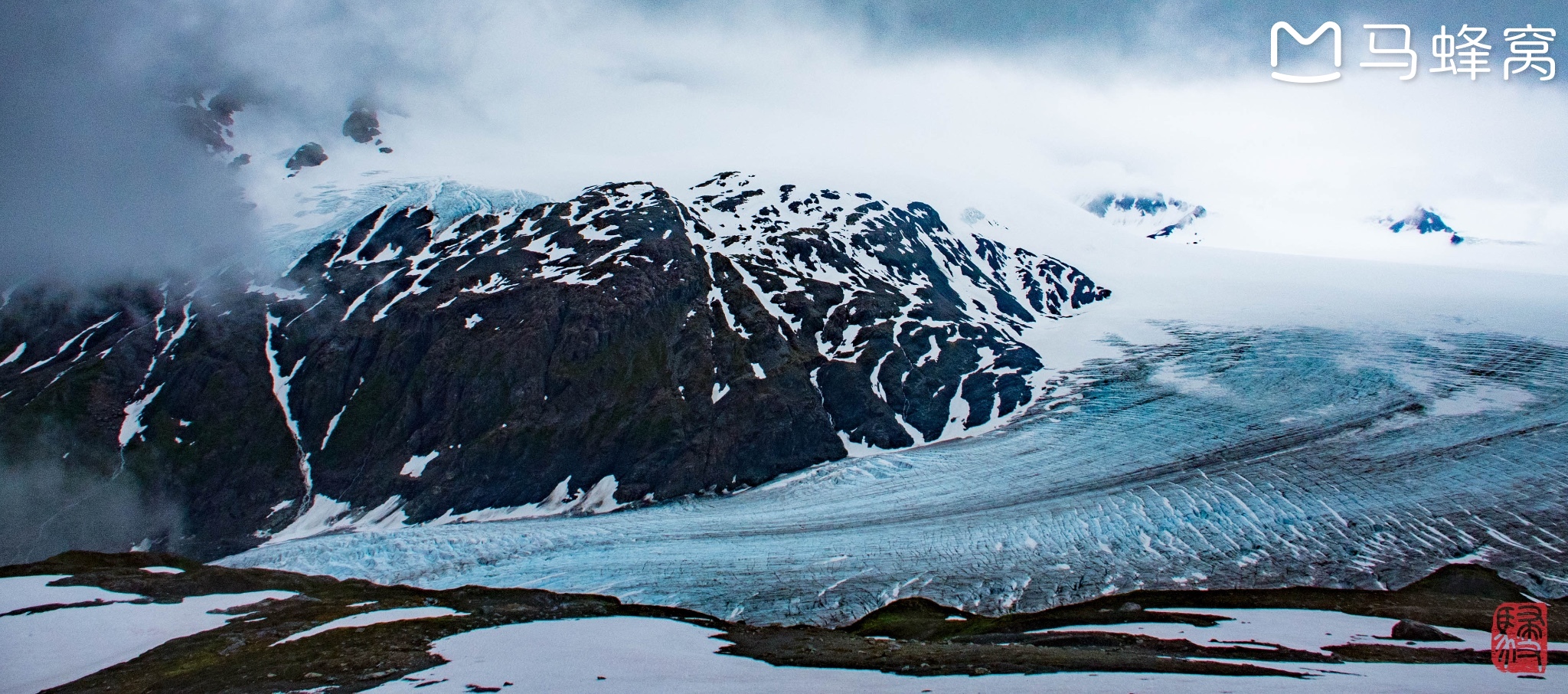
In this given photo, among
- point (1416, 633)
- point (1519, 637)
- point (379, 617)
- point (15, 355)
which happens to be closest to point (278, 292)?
point (15, 355)

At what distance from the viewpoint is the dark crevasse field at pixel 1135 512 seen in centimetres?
4700

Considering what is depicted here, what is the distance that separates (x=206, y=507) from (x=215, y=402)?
544 inches

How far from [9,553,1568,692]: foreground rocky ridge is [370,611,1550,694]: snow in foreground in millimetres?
738

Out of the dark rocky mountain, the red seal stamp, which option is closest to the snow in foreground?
the red seal stamp

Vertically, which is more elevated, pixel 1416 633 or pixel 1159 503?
pixel 1416 633

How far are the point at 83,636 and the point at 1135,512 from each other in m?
55.2

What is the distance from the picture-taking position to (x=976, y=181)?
168750 millimetres

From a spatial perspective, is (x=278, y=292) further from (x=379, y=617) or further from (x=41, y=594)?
(x=379, y=617)

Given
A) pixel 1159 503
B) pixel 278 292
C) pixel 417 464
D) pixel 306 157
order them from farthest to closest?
pixel 306 157, pixel 278 292, pixel 417 464, pixel 1159 503

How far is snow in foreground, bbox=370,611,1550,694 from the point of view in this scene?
22.7 metres

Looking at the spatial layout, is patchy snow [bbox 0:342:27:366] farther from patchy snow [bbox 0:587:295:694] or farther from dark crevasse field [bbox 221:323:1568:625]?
patchy snow [bbox 0:587:295:694]

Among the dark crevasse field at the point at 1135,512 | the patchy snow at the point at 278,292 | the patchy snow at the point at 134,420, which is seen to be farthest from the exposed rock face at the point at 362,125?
the dark crevasse field at the point at 1135,512

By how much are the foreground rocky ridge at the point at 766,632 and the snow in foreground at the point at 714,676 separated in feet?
2.42

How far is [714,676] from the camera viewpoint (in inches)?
1057
